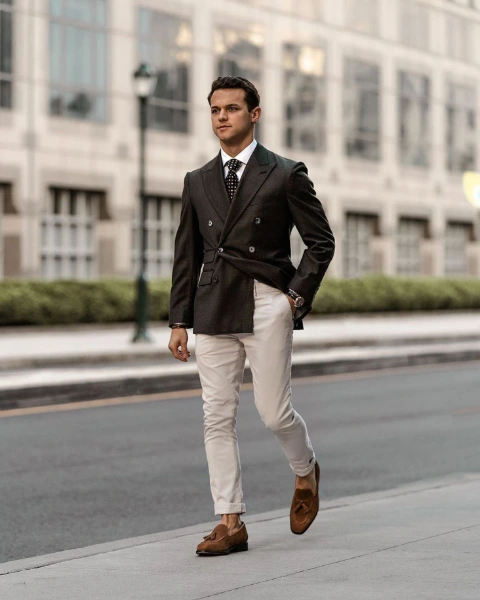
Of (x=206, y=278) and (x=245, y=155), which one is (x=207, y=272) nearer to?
(x=206, y=278)

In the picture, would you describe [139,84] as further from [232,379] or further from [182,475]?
[232,379]

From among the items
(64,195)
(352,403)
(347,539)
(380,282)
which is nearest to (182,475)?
(347,539)

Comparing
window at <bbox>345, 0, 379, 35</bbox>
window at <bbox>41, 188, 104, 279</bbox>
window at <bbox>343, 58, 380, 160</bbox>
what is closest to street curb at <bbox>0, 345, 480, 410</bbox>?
window at <bbox>41, 188, 104, 279</bbox>

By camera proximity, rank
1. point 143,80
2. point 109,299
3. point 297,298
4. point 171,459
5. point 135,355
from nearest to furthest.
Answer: point 297,298 → point 171,459 → point 135,355 → point 143,80 → point 109,299

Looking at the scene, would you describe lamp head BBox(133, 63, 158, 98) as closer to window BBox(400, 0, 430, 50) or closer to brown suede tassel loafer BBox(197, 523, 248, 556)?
brown suede tassel loafer BBox(197, 523, 248, 556)

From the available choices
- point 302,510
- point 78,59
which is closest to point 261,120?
point 78,59

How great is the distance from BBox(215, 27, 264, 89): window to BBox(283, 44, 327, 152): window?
1429mm

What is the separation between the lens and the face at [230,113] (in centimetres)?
629

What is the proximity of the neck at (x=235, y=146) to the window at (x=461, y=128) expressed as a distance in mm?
41519

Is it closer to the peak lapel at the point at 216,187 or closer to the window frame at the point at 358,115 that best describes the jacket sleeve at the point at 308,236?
the peak lapel at the point at 216,187

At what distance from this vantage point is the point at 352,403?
49.2ft

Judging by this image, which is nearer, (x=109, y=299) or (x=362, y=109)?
(x=109, y=299)

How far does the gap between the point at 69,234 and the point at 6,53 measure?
4.69 metres

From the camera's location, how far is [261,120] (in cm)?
3875
